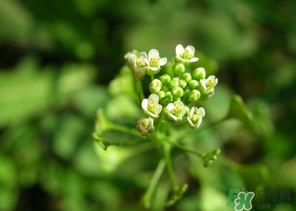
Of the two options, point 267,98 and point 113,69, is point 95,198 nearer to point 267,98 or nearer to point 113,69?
point 113,69

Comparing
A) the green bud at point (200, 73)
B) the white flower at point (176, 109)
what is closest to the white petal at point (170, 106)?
the white flower at point (176, 109)

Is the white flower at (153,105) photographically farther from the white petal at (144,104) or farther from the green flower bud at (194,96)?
the green flower bud at (194,96)

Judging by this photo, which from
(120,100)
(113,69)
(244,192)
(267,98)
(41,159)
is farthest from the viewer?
(113,69)

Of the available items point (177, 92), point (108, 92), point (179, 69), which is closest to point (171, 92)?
point (177, 92)

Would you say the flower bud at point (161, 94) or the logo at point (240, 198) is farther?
the logo at point (240, 198)

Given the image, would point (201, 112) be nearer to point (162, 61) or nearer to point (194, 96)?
point (194, 96)

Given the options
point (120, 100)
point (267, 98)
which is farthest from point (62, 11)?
point (267, 98)
